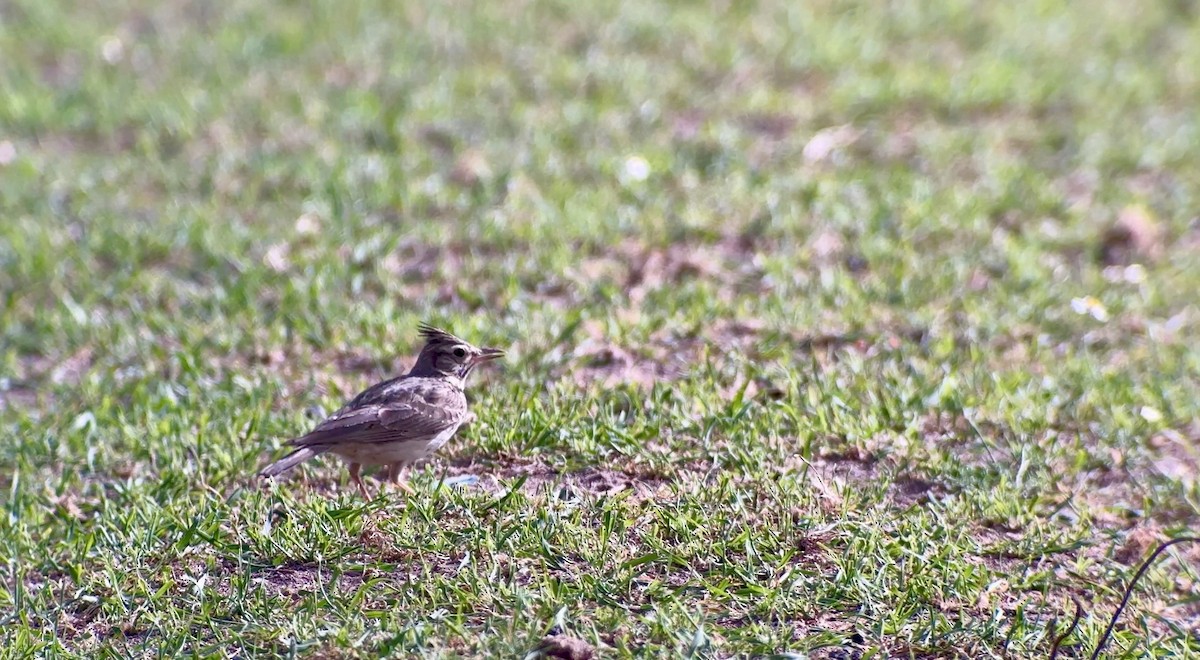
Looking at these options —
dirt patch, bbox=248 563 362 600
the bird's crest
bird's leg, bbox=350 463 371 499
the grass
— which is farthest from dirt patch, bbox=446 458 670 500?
Answer: dirt patch, bbox=248 563 362 600

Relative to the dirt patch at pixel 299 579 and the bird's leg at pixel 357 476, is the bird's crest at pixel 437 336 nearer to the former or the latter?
the bird's leg at pixel 357 476

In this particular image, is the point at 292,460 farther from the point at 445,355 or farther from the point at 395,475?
the point at 445,355

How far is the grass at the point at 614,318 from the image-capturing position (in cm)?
483

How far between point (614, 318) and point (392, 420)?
1825 millimetres

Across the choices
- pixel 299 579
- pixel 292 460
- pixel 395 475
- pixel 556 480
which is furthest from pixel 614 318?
pixel 299 579

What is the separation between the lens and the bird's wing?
5.34 m

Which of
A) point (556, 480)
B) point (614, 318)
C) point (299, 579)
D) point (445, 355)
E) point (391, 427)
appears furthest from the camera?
point (614, 318)

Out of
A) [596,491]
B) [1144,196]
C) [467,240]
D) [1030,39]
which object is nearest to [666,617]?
[596,491]

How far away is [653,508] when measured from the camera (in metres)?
5.18

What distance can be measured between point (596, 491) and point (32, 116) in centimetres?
580

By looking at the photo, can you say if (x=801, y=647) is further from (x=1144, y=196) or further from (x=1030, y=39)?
(x=1030, y=39)

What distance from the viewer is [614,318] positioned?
22.9ft

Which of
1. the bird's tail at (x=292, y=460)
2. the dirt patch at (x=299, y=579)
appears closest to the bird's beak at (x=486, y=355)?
the bird's tail at (x=292, y=460)

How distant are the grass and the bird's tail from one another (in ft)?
0.49
